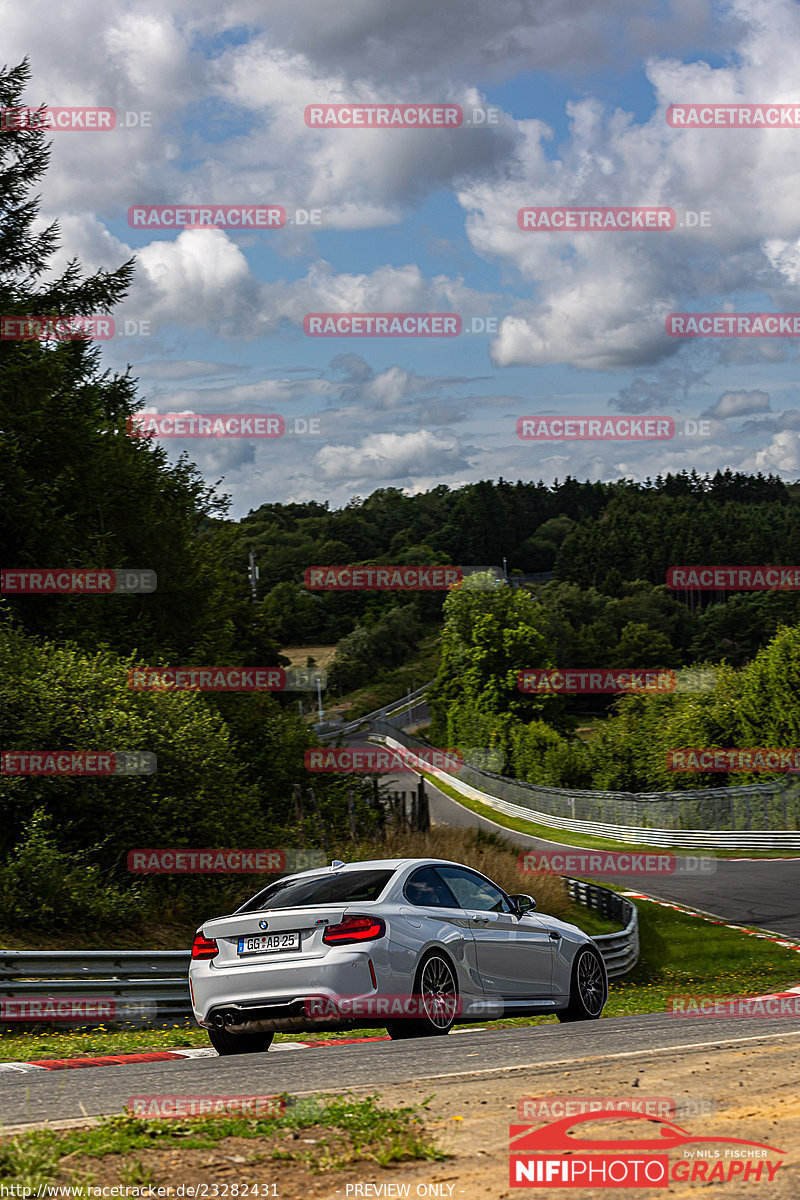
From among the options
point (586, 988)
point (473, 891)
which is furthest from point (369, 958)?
point (586, 988)

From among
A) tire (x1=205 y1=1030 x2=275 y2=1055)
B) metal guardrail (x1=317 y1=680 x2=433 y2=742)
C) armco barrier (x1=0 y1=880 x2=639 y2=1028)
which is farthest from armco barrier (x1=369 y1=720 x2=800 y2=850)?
metal guardrail (x1=317 y1=680 x2=433 y2=742)

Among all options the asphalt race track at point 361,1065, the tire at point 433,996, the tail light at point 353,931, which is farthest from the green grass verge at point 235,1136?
the tire at point 433,996

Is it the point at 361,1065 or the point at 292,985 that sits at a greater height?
the point at 292,985

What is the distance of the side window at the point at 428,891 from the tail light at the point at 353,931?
0.62 metres

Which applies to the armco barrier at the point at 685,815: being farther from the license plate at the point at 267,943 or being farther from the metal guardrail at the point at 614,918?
the license plate at the point at 267,943

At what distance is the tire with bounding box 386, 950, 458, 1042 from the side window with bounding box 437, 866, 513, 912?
2.61 ft

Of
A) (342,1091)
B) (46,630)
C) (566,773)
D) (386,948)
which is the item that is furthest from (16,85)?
(566,773)

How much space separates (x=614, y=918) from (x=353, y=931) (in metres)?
18.2

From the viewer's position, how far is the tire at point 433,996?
899 cm

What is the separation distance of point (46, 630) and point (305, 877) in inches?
620

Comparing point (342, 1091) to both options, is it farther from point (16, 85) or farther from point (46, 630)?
point (16, 85)

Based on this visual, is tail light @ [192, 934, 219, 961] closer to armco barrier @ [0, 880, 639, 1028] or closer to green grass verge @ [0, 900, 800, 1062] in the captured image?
green grass verge @ [0, 900, 800, 1062]

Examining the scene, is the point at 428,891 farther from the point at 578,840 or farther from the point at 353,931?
the point at 578,840

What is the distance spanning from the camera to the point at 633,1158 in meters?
4.51
